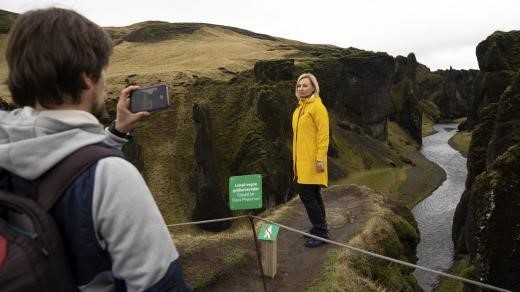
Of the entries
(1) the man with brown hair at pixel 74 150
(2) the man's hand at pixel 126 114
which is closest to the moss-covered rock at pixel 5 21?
(2) the man's hand at pixel 126 114

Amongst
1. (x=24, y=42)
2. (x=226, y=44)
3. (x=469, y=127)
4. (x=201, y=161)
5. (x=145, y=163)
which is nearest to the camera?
(x=24, y=42)

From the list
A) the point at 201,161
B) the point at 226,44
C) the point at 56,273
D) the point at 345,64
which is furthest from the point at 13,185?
the point at 226,44

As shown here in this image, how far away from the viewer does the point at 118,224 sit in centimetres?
223

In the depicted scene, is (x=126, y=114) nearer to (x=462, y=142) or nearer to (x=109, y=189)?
(x=109, y=189)

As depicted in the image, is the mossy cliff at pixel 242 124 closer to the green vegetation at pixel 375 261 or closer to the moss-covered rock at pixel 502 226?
the green vegetation at pixel 375 261

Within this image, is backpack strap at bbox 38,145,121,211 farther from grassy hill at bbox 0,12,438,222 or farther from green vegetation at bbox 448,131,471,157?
green vegetation at bbox 448,131,471,157

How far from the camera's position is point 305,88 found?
9672 millimetres

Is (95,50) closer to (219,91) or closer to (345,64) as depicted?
(219,91)

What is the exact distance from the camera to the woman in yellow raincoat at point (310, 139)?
9.66 meters

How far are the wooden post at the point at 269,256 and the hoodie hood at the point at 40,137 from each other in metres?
7.45

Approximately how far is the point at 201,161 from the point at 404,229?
27.7m

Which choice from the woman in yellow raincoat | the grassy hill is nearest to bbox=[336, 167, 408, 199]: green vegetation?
the grassy hill

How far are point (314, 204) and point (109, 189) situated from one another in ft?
27.7

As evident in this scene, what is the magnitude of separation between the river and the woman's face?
21189mm
